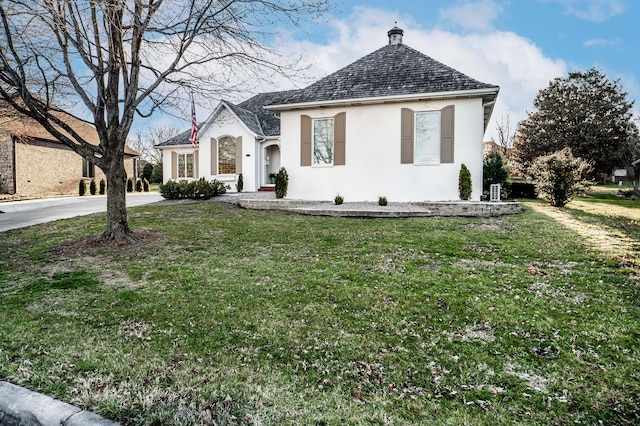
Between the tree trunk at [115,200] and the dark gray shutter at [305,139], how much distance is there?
680 centimetres

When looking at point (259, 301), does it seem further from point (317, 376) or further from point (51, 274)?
point (51, 274)

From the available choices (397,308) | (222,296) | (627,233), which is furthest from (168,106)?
(627,233)

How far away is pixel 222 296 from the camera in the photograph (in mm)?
4070

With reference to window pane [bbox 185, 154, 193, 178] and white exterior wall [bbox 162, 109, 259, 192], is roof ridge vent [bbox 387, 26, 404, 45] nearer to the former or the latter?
white exterior wall [bbox 162, 109, 259, 192]

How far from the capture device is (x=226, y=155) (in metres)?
20.1

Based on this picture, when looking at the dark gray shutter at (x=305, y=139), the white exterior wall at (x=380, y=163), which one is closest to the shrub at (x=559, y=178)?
the white exterior wall at (x=380, y=163)

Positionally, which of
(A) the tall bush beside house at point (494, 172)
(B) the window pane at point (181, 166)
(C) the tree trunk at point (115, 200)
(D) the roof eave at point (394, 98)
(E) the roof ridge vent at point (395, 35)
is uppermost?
(E) the roof ridge vent at point (395, 35)

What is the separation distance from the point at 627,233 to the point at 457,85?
6.06 m

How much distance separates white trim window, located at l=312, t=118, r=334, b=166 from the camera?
12.8 m

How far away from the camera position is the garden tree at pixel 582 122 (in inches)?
1173

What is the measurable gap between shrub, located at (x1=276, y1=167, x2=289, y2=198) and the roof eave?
88.9 inches

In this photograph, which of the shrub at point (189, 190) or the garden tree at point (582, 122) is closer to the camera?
the shrub at point (189, 190)

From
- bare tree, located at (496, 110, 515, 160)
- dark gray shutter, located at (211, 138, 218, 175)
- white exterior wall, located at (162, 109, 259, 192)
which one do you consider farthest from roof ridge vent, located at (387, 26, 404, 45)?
bare tree, located at (496, 110, 515, 160)

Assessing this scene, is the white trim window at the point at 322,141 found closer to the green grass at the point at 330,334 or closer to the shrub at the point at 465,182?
the shrub at the point at 465,182
